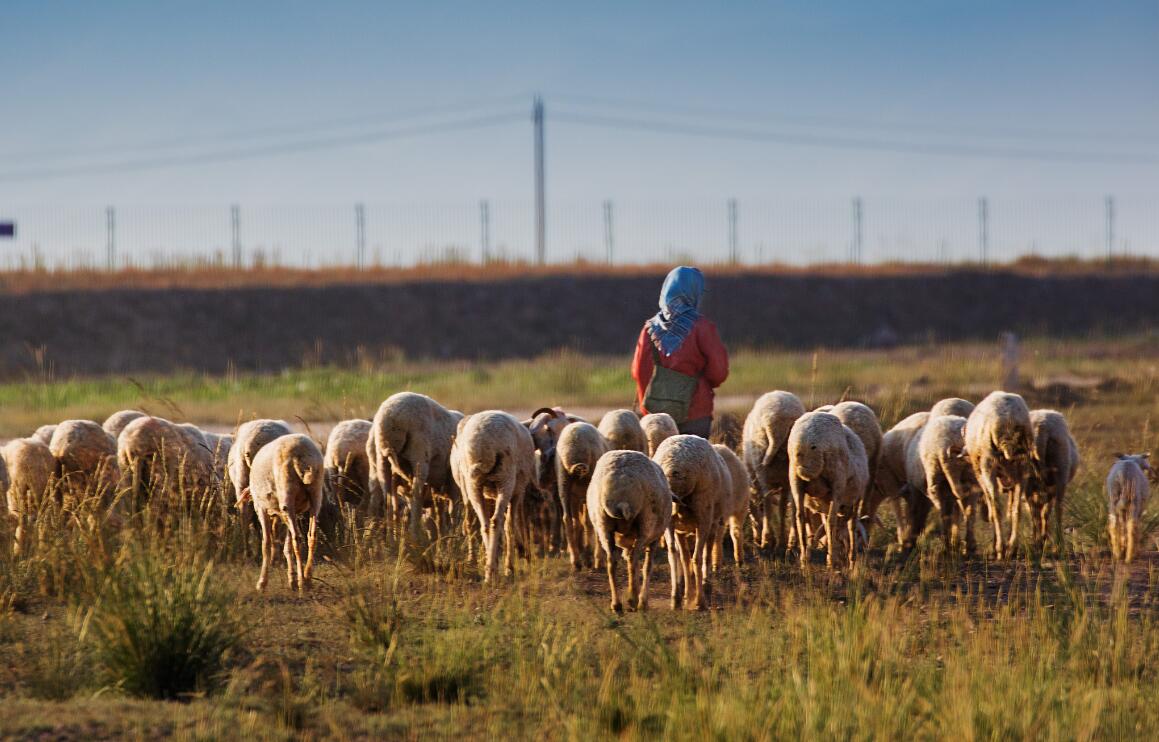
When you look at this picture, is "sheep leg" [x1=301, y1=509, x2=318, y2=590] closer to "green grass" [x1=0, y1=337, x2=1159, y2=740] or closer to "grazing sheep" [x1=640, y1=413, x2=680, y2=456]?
"green grass" [x1=0, y1=337, x2=1159, y2=740]

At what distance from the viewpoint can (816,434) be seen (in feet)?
33.1

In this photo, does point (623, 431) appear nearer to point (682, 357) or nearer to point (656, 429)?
point (656, 429)

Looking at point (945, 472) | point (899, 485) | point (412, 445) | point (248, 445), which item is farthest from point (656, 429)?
point (248, 445)

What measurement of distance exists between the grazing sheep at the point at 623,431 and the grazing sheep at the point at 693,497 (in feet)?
4.65

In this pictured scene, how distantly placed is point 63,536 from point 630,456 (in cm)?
415

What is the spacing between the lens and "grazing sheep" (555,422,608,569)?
1017 centimetres

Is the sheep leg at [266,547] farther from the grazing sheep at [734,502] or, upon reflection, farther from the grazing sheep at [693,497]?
the grazing sheep at [734,502]

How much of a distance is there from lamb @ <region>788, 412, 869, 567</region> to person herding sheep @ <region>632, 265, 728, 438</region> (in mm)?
1537

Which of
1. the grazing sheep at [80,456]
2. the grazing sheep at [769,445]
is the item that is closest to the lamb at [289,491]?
the grazing sheep at [80,456]

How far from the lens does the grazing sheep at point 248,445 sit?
10648 mm

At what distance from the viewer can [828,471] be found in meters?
10.1

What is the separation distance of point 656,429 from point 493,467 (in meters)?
1.74

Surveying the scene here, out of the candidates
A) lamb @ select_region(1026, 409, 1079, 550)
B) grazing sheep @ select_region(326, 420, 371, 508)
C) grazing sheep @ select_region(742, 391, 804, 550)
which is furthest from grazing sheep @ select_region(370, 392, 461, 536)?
lamb @ select_region(1026, 409, 1079, 550)

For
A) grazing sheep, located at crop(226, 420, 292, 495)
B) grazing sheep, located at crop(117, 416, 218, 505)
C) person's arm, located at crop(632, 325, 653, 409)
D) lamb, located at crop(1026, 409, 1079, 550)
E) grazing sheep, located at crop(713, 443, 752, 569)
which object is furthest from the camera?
person's arm, located at crop(632, 325, 653, 409)
